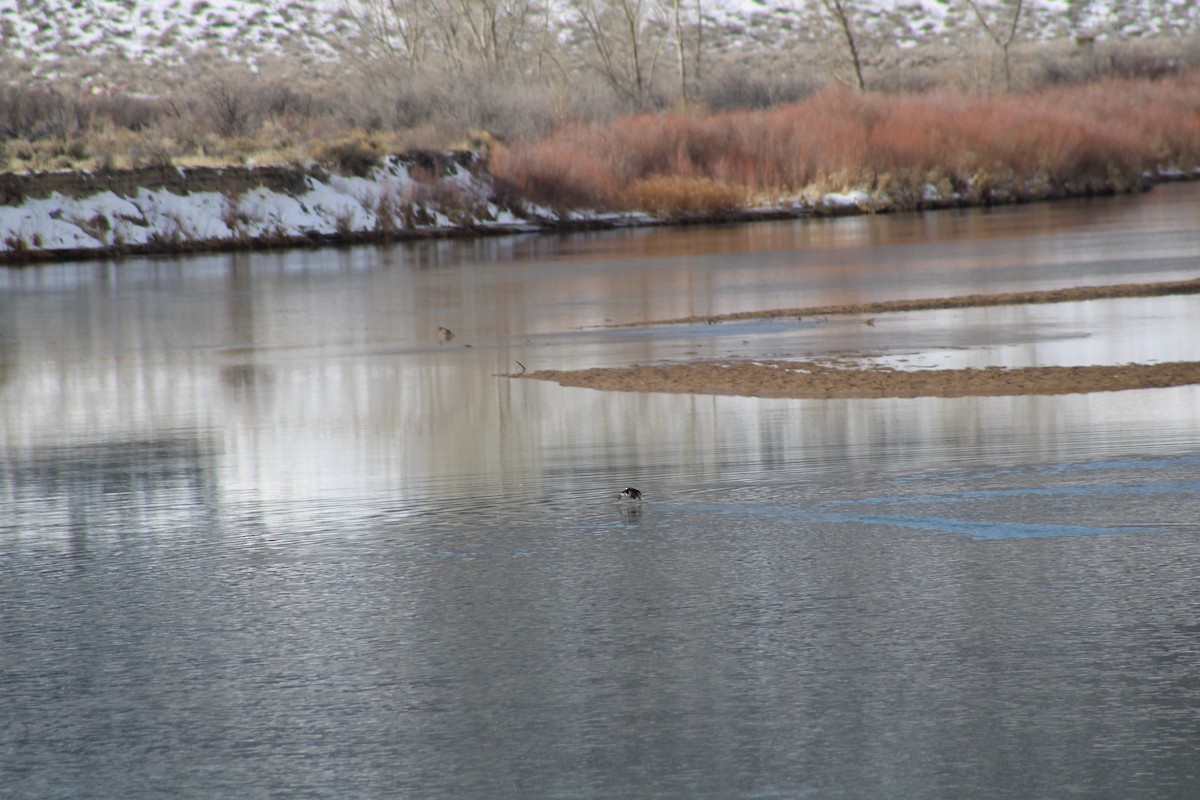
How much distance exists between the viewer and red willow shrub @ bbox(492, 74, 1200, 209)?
4272cm

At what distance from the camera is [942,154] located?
4500cm

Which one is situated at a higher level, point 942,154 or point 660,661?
point 942,154

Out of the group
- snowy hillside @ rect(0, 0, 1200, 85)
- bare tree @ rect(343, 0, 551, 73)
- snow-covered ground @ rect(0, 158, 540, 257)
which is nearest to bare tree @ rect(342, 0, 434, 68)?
bare tree @ rect(343, 0, 551, 73)

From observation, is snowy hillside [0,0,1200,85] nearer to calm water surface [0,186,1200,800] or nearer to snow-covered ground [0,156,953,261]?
snow-covered ground [0,156,953,261]

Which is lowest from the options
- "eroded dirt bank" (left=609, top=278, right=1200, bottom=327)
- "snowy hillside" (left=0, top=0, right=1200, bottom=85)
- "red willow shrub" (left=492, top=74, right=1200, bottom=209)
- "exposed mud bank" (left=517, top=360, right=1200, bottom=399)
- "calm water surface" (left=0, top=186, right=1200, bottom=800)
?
"calm water surface" (left=0, top=186, right=1200, bottom=800)

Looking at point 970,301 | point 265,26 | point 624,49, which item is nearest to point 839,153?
point 624,49

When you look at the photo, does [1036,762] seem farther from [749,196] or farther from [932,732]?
[749,196]

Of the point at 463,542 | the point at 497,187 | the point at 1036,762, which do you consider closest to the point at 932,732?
the point at 1036,762

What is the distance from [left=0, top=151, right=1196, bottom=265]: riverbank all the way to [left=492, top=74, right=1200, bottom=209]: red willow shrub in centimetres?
61

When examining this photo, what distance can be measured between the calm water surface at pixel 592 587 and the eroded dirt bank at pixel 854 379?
370 mm

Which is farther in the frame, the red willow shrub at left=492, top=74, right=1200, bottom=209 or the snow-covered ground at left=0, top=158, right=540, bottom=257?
the red willow shrub at left=492, top=74, right=1200, bottom=209

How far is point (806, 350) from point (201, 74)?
8807 centimetres

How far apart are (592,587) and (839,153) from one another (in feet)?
130

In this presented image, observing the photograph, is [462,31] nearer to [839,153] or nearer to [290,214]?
[839,153]
